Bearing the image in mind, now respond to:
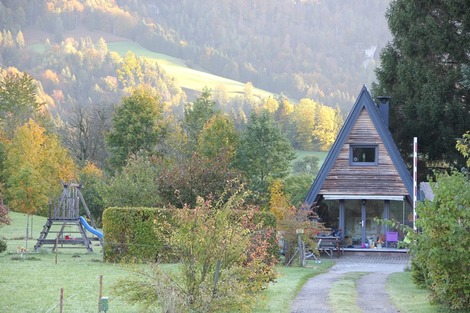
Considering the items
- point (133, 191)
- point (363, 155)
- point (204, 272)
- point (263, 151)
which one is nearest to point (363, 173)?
point (363, 155)

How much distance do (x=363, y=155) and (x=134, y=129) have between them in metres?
28.8

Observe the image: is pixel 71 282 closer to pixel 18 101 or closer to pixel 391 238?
pixel 391 238

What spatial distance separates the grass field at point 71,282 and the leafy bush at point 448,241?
3404mm

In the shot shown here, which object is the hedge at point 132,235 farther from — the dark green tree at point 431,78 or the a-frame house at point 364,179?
the dark green tree at point 431,78

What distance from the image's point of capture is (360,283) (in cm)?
2645

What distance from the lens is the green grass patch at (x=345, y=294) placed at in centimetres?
1982

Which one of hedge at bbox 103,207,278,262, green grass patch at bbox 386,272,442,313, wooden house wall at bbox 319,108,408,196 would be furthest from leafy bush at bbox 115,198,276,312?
wooden house wall at bbox 319,108,408,196

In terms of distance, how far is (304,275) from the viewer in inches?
1149

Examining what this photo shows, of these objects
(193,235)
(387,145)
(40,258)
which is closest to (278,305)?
(193,235)

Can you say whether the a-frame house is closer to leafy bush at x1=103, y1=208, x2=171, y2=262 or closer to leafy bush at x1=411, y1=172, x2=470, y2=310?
leafy bush at x1=103, y1=208, x2=171, y2=262

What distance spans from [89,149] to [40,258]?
5180 cm

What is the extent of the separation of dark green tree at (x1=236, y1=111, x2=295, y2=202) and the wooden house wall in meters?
22.5

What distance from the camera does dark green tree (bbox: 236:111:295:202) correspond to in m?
66.4

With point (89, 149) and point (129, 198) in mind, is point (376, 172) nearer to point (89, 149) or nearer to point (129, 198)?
point (129, 198)
